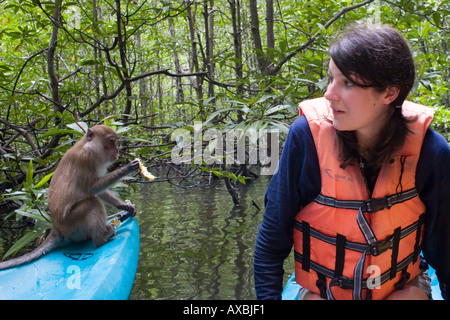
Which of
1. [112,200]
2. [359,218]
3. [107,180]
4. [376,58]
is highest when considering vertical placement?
[376,58]

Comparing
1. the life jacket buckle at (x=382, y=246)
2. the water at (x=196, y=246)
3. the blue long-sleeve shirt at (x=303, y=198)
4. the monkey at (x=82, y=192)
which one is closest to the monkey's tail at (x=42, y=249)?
the monkey at (x=82, y=192)

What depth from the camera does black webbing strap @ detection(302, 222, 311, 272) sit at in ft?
5.73

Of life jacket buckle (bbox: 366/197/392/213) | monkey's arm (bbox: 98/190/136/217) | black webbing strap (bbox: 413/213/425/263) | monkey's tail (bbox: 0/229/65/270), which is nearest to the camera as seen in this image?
life jacket buckle (bbox: 366/197/392/213)

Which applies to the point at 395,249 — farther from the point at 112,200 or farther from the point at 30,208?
the point at 30,208

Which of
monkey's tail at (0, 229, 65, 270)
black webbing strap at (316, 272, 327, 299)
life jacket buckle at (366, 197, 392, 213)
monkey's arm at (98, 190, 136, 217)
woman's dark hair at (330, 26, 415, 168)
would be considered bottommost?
monkey's tail at (0, 229, 65, 270)

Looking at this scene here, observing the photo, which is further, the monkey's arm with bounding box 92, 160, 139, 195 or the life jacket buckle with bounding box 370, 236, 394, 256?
the monkey's arm with bounding box 92, 160, 139, 195

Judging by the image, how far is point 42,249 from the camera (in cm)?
334

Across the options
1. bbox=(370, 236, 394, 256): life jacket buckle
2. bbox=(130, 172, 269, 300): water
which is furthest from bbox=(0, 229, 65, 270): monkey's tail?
bbox=(370, 236, 394, 256): life jacket buckle

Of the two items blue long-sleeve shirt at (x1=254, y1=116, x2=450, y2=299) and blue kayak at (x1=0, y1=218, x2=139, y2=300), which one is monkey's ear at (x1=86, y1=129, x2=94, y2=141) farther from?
blue long-sleeve shirt at (x1=254, y1=116, x2=450, y2=299)

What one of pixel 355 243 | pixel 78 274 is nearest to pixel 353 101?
pixel 355 243

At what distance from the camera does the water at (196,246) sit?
158 inches

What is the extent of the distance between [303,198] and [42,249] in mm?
2572

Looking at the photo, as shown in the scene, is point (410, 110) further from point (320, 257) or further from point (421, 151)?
point (320, 257)

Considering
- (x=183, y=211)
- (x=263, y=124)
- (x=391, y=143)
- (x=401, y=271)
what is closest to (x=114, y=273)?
(x=263, y=124)
